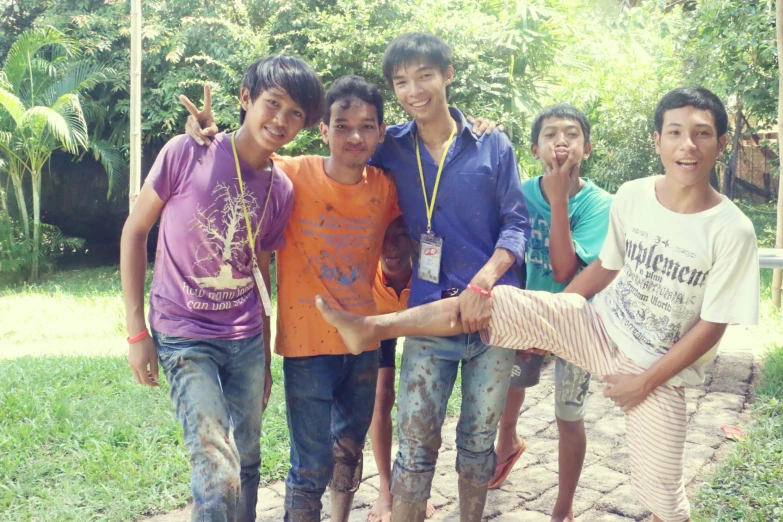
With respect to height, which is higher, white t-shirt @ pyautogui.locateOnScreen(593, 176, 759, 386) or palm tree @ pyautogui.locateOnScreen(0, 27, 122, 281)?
palm tree @ pyautogui.locateOnScreen(0, 27, 122, 281)

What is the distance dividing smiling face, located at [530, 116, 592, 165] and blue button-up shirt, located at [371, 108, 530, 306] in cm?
32

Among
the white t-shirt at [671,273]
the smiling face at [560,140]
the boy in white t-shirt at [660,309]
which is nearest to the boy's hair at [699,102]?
the boy in white t-shirt at [660,309]

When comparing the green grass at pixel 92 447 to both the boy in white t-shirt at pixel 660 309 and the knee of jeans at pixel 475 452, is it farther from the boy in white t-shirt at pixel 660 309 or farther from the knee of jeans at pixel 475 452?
the boy in white t-shirt at pixel 660 309

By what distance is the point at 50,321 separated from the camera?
7.73 m

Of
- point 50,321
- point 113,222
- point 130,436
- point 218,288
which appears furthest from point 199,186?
point 113,222

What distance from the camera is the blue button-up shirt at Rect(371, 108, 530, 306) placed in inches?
106

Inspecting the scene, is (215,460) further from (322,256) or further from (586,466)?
(586,466)

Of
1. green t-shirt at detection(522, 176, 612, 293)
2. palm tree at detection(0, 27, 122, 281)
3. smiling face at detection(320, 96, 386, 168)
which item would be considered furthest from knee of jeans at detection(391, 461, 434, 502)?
palm tree at detection(0, 27, 122, 281)

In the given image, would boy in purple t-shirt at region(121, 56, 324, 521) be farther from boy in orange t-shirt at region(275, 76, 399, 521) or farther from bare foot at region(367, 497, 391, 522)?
bare foot at region(367, 497, 391, 522)

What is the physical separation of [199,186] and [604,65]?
44.1 feet

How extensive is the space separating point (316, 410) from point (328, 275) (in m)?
0.52

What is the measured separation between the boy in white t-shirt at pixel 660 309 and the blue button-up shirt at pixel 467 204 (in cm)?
16

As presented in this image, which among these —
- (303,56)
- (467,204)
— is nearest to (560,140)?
(467,204)

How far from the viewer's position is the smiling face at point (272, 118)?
257cm
